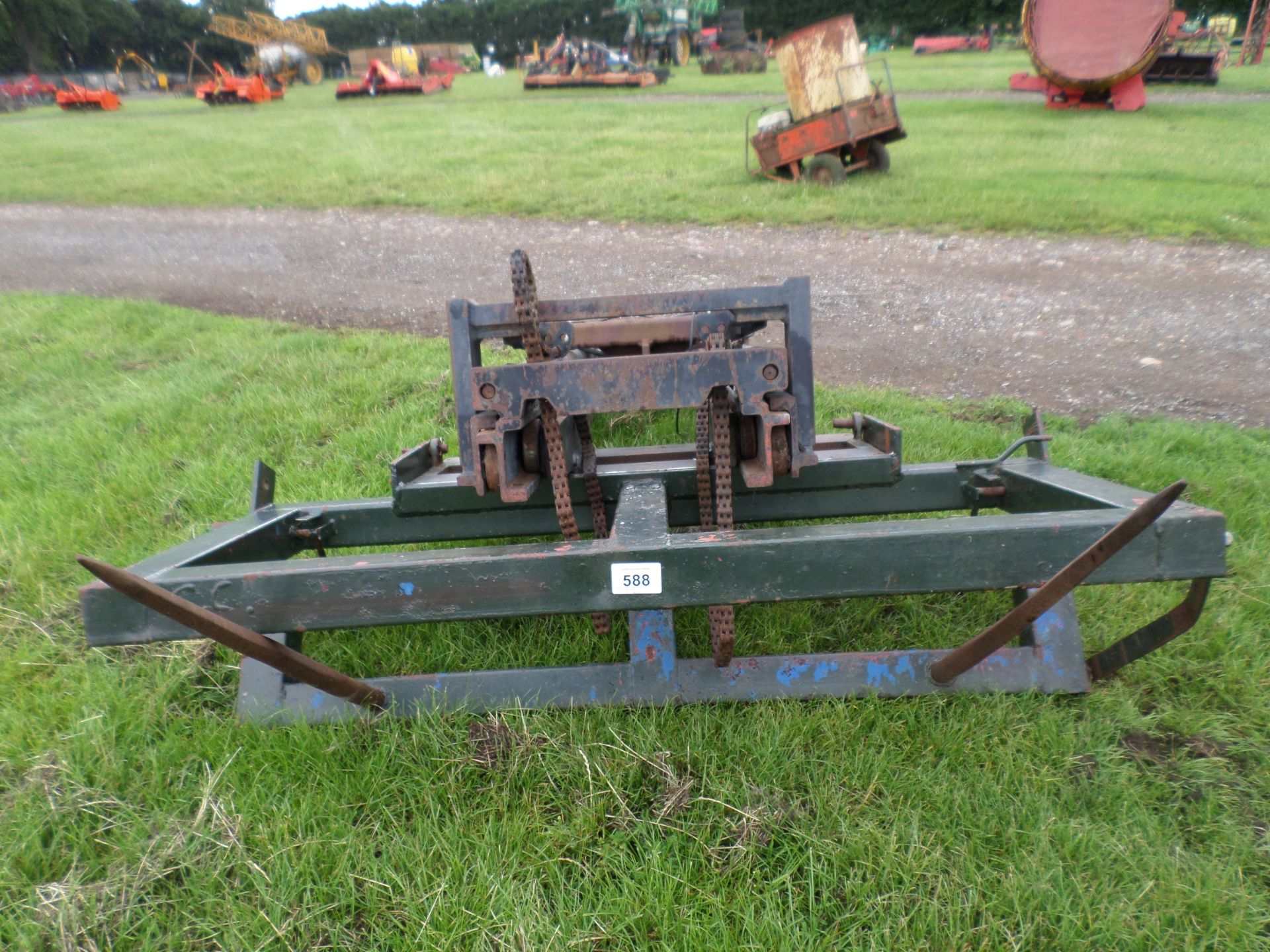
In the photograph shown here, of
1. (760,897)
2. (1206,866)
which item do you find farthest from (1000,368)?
(760,897)

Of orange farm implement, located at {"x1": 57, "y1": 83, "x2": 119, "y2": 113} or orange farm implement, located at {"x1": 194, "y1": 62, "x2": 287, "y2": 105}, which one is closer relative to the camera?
orange farm implement, located at {"x1": 194, "y1": 62, "x2": 287, "y2": 105}

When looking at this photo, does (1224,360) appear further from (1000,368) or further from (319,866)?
(319,866)

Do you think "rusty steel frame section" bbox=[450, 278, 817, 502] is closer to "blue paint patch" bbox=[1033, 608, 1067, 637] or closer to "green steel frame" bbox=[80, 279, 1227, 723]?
"green steel frame" bbox=[80, 279, 1227, 723]

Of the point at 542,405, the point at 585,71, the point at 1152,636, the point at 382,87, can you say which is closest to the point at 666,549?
the point at 542,405

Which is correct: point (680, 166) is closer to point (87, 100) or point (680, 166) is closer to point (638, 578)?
point (638, 578)

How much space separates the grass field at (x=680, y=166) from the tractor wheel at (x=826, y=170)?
0.22 m

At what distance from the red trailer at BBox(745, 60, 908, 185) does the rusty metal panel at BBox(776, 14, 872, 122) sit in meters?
0.09

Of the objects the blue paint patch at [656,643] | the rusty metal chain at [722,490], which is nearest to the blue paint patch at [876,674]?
the rusty metal chain at [722,490]

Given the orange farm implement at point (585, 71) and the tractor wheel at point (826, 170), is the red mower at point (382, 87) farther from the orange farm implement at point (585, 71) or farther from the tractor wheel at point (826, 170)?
the tractor wheel at point (826, 170)

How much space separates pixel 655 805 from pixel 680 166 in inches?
459

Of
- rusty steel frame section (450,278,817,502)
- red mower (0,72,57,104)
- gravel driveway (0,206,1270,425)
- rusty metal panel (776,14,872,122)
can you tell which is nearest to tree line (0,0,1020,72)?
red mower (0,72,57,104)

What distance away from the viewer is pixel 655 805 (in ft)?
7.00

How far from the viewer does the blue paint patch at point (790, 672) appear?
2441 mm

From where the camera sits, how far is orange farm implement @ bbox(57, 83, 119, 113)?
101ft
